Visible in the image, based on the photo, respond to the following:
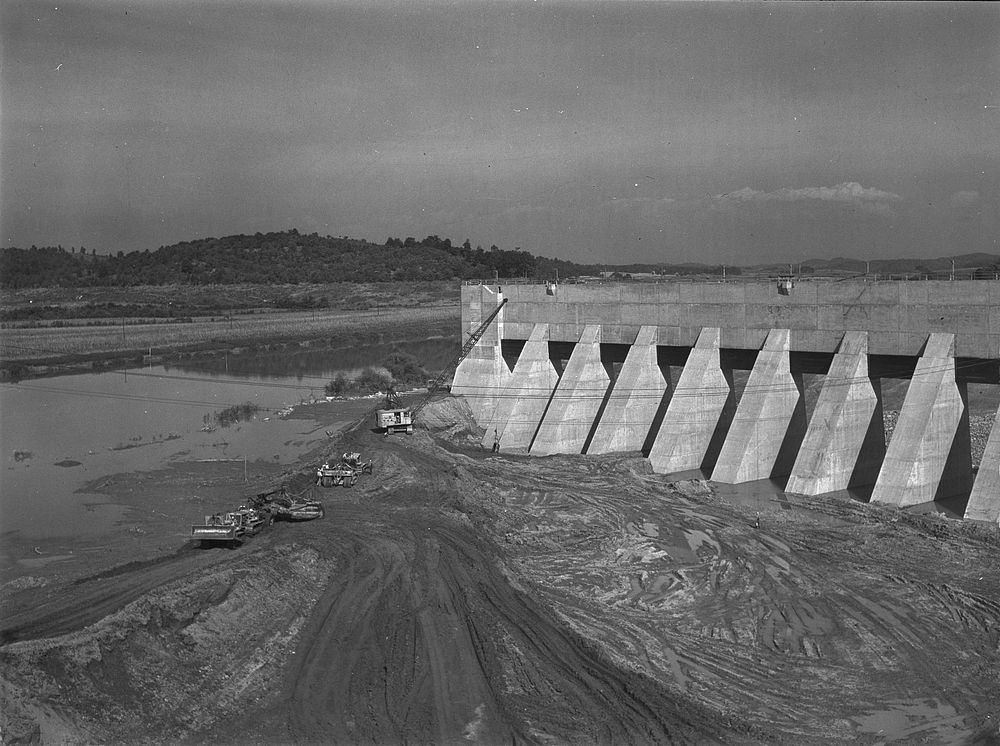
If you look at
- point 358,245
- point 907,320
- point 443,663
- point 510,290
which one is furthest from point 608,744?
point 358,245

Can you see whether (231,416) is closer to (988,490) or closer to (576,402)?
(576,402)

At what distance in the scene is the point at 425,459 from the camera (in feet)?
107

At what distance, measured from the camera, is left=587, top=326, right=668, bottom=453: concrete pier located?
35062 mm

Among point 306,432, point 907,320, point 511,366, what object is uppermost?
point 907,320

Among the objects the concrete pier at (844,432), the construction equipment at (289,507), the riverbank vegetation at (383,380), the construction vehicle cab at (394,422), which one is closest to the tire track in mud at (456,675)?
the construction equipment at (289,507)

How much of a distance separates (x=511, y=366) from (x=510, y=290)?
12.7ft

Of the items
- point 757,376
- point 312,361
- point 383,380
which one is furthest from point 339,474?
point 312,361

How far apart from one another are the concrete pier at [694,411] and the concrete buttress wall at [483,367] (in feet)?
32.7

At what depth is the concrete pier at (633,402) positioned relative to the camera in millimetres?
35062

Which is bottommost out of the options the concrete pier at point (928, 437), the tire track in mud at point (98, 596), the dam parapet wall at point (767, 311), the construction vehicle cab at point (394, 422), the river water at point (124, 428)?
the river water at point (124, 428)

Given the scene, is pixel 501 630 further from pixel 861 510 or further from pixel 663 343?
pixel 663 343

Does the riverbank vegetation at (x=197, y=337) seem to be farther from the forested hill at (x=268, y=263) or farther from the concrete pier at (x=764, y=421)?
the concrete pier at (x=764, y=421)

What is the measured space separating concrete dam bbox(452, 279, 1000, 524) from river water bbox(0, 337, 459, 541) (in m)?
10.2

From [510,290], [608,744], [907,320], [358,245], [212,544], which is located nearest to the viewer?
[608,744]
